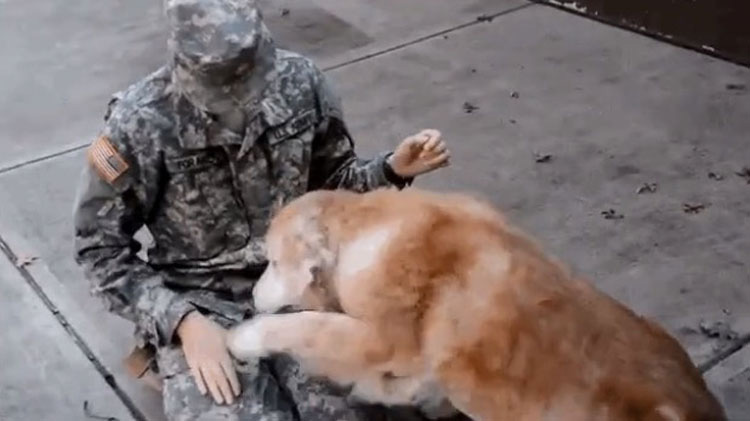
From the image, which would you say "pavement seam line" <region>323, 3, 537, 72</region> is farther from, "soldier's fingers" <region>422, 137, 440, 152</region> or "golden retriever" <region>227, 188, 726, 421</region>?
"golden retriever" <region>227, 188, 726, 421</region>

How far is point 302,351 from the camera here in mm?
2541

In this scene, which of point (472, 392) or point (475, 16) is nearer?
point (472, 392)

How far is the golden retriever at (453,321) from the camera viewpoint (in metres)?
2.34

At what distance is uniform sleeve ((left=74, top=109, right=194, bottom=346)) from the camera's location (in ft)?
9.29


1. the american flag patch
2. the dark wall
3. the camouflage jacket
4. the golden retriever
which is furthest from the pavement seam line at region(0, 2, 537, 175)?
the golden retriever

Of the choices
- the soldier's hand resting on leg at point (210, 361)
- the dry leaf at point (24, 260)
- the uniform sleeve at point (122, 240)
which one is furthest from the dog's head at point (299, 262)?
the dry leaf at point (24, 260)

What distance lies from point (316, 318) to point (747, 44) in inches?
137

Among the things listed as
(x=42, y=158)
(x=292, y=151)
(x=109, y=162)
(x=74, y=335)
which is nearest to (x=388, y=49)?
(x=42, y=158)

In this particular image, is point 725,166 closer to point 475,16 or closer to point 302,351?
point 475,16

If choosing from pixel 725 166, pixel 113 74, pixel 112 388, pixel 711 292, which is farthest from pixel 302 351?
pixel 113 74

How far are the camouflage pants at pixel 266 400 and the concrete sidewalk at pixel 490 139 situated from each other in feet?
1.41

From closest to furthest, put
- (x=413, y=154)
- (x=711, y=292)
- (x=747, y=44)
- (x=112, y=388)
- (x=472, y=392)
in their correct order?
(x=472, y=392) → (x=413, y=154) → (x=112, y=388) → (x=711, y=292) → (x=747, y=44)

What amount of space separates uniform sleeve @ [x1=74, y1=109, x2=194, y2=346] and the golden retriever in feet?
1.09

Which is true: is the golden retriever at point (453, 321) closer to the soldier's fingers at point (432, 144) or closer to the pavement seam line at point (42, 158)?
the soldier's fingers at point (432, 144)
